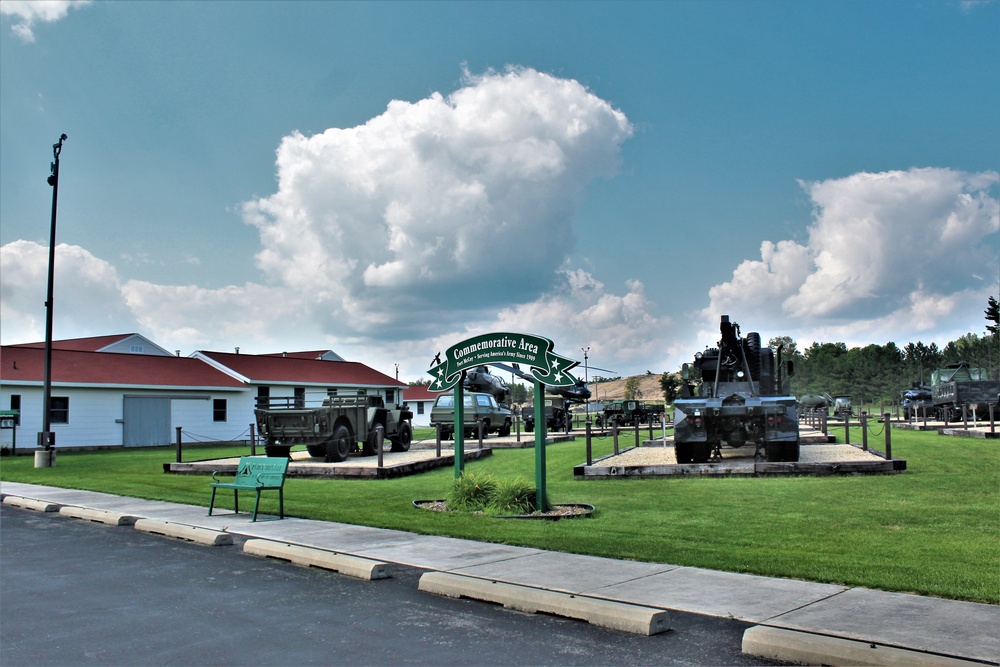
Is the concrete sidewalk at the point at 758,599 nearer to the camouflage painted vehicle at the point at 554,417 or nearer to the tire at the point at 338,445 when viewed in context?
the tire at the point at 338,445

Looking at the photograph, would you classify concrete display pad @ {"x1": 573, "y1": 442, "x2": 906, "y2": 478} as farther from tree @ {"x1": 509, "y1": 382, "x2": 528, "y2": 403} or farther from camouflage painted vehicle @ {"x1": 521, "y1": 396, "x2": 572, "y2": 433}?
tree @ {"x1": 509, "y1": 382, "x2": 528, "y2": 403}

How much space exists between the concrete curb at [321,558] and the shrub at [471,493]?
11.1 feet

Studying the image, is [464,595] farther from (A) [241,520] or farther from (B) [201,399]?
(B) [201,399]

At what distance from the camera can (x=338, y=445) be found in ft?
70.0

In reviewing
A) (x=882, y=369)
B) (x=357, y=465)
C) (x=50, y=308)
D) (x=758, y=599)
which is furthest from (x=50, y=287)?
(x=882, y=369)

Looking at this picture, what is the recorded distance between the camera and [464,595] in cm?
698

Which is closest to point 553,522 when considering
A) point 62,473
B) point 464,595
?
point 464,595

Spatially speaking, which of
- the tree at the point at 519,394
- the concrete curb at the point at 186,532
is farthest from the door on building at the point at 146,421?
the tree at the point at 519,394

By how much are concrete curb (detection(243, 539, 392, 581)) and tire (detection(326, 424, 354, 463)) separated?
11585mm

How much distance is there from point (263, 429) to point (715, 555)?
1589cm

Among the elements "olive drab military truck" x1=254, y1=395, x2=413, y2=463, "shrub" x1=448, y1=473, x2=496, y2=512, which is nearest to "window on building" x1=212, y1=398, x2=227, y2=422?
"olive drab military truck" x1=254, y1=395, x2=413, y2=463

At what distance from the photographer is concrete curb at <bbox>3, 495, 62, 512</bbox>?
1398 centimetres

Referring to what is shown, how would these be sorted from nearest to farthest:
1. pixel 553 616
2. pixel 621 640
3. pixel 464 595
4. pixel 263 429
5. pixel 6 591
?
1. pixel 621 640
2. pixel 553 616
3. pixel 464 595
4. pixel 6 591
5. pixel 263 429

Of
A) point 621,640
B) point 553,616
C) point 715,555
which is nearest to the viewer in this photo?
point 621,640
